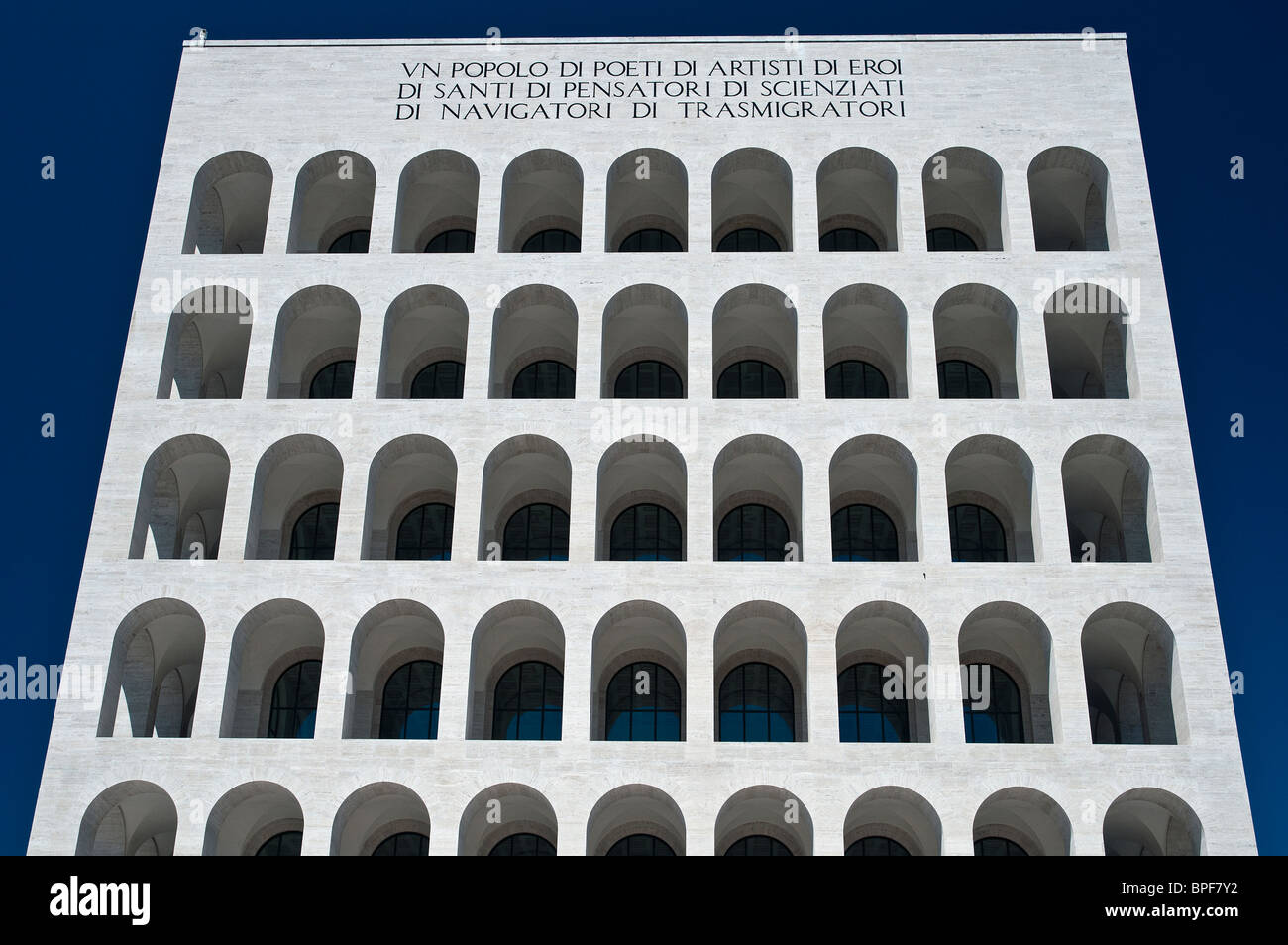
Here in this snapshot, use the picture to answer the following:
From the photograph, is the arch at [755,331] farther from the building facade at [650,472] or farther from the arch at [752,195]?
the arch at [752,195]

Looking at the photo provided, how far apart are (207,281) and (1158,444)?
22.7 meters

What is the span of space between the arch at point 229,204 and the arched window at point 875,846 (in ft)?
70.2

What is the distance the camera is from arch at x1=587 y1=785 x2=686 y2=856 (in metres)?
33.1

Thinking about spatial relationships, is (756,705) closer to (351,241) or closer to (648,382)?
(648,382)

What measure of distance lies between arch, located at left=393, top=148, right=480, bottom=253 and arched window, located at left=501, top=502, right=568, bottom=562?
760 cm

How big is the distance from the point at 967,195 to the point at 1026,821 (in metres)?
16.3

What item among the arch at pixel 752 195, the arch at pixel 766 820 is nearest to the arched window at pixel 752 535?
the arch at pixel 766 820

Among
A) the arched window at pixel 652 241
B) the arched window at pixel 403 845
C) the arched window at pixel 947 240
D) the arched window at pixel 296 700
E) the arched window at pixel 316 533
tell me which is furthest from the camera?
the arched window at pixel 652 241

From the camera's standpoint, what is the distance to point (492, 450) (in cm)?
3672

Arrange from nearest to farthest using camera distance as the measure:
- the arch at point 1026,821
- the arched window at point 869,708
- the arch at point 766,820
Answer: the arch at point 1026,821, the arch at point 766,820, the arched window at point 869,708

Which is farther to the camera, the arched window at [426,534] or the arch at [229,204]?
the arch at [229,204]

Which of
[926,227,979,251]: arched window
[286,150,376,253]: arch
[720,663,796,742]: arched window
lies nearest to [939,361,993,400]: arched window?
[926,227,979,251]: arched window

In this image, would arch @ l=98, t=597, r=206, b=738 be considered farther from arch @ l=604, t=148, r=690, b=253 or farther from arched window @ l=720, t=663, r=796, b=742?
arch @ l=604, t=148, r=690, b=253

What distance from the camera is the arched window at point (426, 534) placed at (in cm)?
3900
